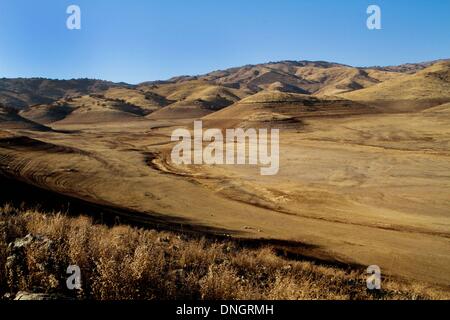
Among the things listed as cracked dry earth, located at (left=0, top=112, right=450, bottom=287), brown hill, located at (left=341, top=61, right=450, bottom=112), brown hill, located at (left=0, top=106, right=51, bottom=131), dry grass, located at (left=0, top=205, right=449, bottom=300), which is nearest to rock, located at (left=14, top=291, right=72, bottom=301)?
dry grass, located at (left=0, top=205, right=449, bottom=300)

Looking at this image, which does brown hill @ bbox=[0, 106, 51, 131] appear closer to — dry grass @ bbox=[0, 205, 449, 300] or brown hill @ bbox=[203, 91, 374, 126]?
brown hill @ bbox=[203, 91, 374, 126]

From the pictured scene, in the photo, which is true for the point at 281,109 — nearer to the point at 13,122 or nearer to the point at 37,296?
the point at 13,122

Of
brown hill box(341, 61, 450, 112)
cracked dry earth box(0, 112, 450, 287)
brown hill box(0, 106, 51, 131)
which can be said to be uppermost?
brown hill box(341, 61, 450, 112)

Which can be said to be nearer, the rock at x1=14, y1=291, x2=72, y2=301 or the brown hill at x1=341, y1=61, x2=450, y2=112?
the rock at x1=14, y1=291, x2=72, y2=301

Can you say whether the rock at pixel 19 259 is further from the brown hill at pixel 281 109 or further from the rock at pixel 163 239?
the brown hill at pixel 281 109

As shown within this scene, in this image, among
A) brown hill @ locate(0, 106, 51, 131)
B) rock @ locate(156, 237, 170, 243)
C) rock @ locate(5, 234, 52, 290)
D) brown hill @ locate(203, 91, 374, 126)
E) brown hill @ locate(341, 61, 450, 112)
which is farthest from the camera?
brown hill @ locate(341, 61, 450, 112)

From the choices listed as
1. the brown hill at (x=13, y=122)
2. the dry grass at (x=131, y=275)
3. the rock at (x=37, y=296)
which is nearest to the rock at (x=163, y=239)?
the dry grass at (x=131, y=275)

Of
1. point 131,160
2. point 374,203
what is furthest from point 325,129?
point 374,203

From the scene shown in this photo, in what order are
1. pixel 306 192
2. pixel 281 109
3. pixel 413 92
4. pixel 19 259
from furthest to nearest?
pixel 413 92
pixel 281 109
pixel 306 192
pixel 19 259

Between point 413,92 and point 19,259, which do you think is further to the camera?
point 413,92

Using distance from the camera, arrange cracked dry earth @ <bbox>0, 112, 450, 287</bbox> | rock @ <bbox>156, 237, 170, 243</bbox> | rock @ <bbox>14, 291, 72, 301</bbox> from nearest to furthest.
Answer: rock @ <bbox>14, 291, 72, 301</bbox>, rock @ <bbox>156, 237, 170, 243</bbox>, cracked dry earth @ <bbox>0, 112, 450, 287</bbox>

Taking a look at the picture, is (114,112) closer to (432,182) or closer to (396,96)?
(396,96)

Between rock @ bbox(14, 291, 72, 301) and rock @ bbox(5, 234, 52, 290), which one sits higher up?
rock @ bbox(5, 234, 52, 290)

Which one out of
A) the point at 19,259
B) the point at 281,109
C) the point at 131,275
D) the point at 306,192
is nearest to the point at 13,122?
the point at 281,109
